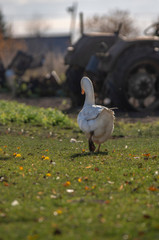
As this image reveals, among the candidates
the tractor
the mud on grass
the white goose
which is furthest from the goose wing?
the tractor

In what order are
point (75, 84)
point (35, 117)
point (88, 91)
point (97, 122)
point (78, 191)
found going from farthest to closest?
point (75, 84) → point (35, 117) → point (88, 91) → point (97, 122) → point (78, 191)

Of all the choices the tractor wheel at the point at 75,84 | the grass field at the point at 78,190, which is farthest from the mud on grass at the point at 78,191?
the tractor wheel at the point at 75,84

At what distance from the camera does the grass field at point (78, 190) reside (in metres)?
4.46

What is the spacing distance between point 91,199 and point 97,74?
427 inches

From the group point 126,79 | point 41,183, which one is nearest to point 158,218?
point 41,183

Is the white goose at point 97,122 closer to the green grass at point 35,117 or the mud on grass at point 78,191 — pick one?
the mud on grass at point 78,191

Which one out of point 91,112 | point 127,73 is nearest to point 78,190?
point 91,112

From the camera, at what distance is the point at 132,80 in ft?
51.4

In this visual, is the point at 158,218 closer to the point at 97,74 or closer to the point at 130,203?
the point at 130,203

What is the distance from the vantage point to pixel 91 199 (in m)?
5.50

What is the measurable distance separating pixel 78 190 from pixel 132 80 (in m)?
10.1

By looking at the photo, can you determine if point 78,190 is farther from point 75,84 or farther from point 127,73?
point 75,84

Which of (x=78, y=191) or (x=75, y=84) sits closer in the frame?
(x=78, y=191)

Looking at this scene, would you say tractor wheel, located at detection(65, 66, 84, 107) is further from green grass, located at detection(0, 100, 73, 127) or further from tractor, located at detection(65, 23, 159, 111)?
green grass, located at detection(0, 100, 73, 127)
